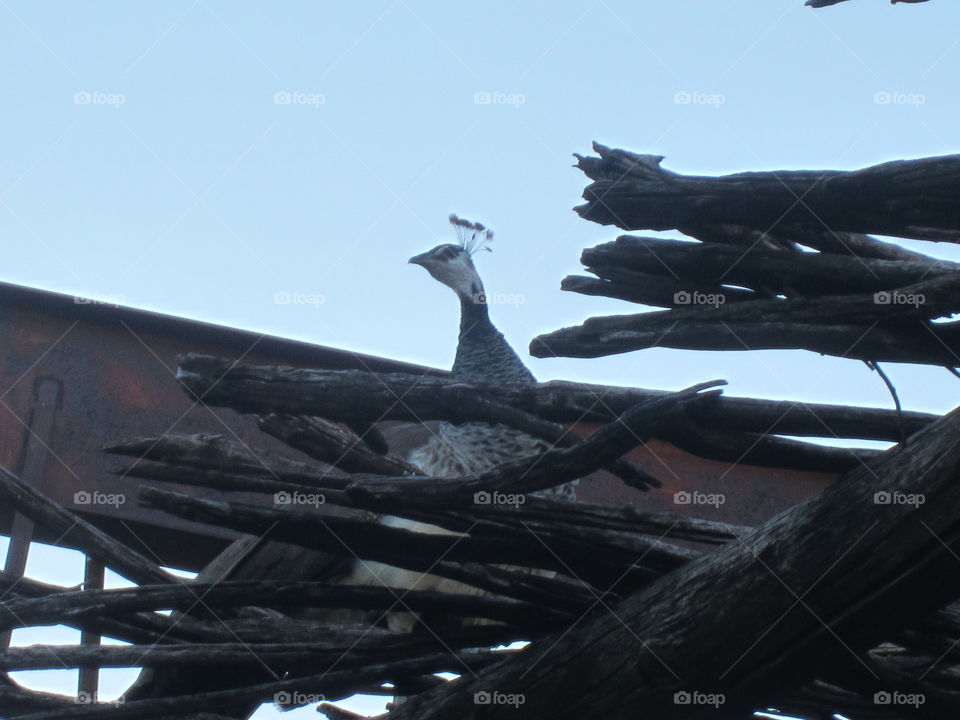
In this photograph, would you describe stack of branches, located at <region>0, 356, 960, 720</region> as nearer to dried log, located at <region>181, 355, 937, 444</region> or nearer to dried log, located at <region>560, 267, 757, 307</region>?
dried log, located at <region>181, 355, 937, 444</region>

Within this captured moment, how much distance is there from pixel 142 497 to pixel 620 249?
1385 millimetres

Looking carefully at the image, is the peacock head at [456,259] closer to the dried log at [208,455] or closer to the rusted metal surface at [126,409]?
the rusted metal surface at [126,409]

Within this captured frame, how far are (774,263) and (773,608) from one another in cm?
90

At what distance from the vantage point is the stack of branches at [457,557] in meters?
2.94

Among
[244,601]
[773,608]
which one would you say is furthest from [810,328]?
[244,601]

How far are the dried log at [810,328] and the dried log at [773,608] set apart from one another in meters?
0.27

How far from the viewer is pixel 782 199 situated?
10.8 feet

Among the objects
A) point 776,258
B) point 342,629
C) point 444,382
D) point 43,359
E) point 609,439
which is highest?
point 43,359

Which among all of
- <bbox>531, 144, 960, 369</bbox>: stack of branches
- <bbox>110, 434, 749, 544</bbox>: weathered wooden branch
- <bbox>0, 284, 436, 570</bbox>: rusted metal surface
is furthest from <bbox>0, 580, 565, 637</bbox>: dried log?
<bbox>0, 284, 436, 570</bbox>: rusted metal surface

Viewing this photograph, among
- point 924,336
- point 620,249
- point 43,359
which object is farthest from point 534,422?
point 43,359

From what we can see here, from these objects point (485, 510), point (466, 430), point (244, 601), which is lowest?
point (244, 601)

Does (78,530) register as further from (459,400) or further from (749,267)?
(749,267)

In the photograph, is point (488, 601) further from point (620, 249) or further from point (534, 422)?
point (620, 249)

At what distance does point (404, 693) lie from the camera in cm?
380
